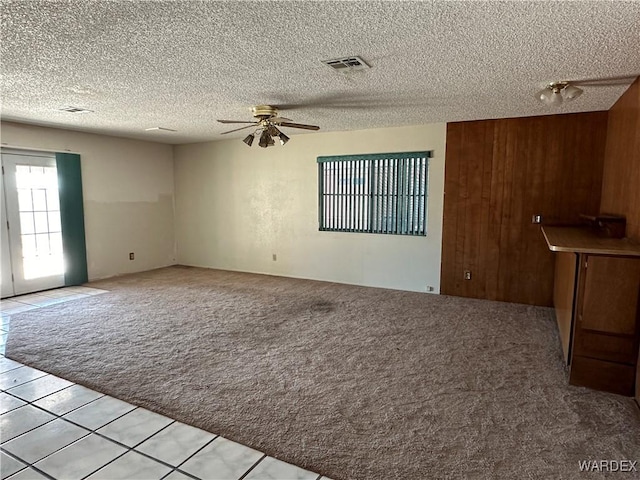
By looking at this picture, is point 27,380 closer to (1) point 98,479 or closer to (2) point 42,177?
(1) point 98,479

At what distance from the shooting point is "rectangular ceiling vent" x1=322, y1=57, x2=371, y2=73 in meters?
2.72

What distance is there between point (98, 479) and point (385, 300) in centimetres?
373

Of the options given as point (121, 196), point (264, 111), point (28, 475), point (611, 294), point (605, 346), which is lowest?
point (28, 475)

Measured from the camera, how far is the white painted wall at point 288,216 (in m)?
5.39

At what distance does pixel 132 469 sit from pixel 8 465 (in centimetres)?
66

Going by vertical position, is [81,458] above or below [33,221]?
below

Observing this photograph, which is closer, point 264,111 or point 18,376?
point 18,376

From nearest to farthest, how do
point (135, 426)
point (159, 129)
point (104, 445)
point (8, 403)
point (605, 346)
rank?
point (104, 445) → point (135, 426) → point (8, 403) → point (605, 346) → point (159, 129)

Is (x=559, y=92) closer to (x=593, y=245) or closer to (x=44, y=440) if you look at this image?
(x=593, y=245)

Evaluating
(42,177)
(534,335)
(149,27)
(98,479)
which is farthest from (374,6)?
A: (42,177)

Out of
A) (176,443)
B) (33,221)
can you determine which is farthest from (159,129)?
(176,443)

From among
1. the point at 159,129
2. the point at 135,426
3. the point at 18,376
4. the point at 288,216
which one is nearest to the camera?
the point at 135,426

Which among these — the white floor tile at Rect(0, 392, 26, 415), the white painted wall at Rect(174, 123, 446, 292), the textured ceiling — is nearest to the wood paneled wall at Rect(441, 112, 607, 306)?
the white painted wall at Rect(174, 123, 446, 292)

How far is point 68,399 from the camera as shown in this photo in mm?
2615
